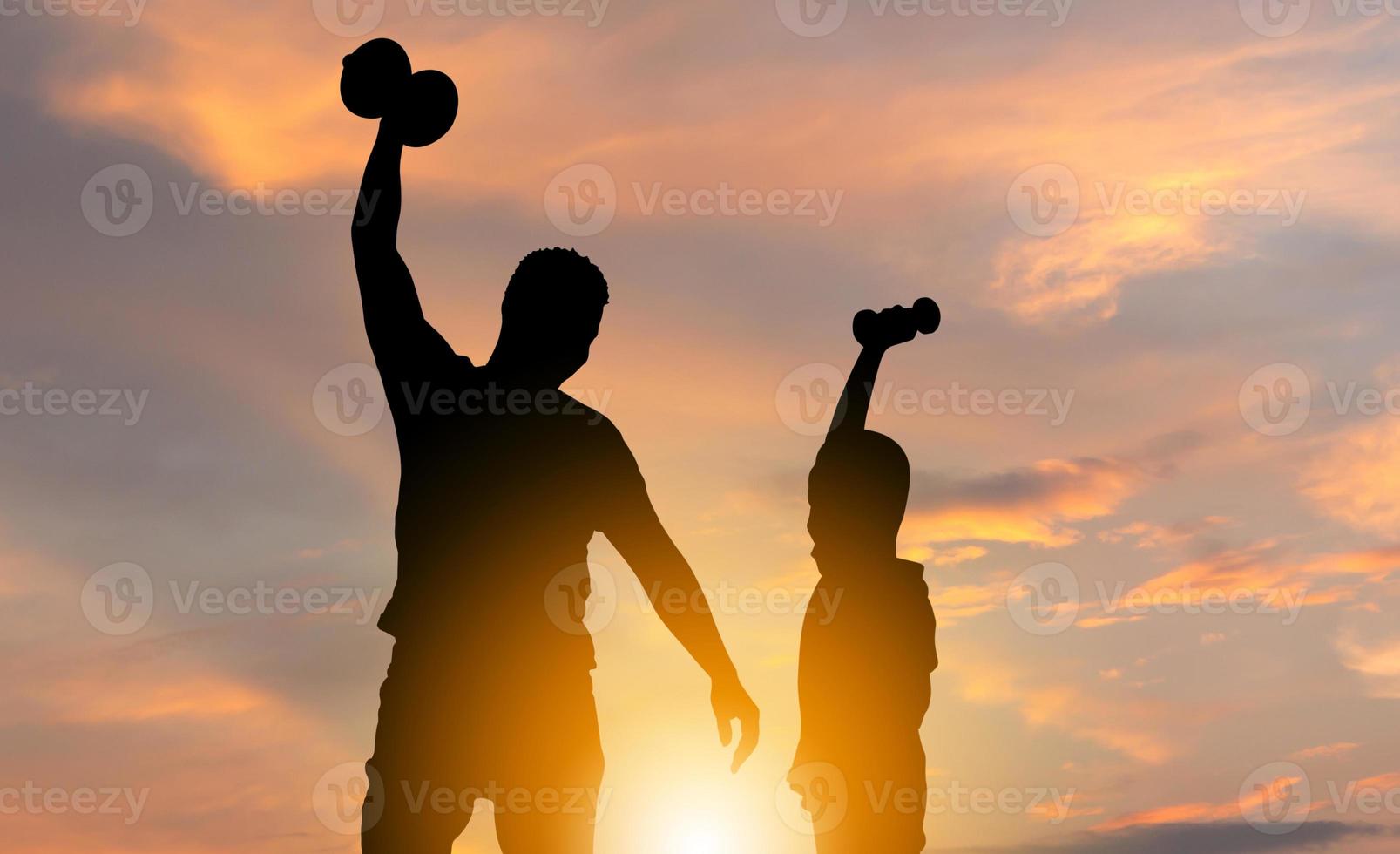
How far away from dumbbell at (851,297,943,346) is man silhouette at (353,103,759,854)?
3914 mm

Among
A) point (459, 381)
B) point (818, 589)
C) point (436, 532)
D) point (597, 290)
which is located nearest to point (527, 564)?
point (436, 532)

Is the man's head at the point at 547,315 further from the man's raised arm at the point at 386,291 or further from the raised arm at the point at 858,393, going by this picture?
the raised arm at the point at 858,393

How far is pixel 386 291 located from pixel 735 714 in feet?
7.46

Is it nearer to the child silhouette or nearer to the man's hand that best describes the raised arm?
the child silhouette

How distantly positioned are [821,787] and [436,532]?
4235mm

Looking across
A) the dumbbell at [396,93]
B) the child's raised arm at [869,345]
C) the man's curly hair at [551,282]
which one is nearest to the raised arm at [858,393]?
the child's raised arm at [869,345]

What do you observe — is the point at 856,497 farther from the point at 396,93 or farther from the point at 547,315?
the point at 396,93

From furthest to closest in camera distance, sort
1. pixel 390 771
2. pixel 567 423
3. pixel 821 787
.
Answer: pixel 821 787 → pixel 567 423 → pixel 390 771

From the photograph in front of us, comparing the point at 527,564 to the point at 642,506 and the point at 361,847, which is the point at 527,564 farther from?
the point at 361,847

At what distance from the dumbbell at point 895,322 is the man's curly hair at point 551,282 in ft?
12.4

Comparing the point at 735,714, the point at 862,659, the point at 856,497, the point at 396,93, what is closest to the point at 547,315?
the point at 396,93

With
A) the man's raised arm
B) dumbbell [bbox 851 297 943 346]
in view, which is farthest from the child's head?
the man's raised arm

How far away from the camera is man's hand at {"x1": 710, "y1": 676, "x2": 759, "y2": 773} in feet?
20.4

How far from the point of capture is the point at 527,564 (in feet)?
19.8
